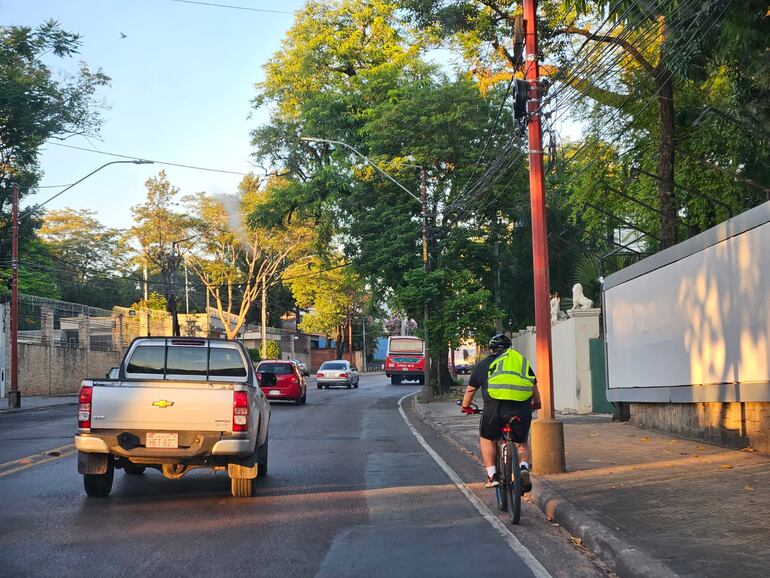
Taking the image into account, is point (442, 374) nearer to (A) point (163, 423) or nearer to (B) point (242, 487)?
(B) point (242, 487)

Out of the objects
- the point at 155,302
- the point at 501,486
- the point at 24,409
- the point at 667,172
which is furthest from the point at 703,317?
the point at 155,302

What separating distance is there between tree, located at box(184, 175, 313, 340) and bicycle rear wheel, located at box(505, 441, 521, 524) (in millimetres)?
46549

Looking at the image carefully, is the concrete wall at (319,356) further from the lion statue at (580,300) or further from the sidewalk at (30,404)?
the lion statue at (580,300)

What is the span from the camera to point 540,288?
12070mm

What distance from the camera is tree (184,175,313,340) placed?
5631 centimetres

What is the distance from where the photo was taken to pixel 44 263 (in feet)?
224

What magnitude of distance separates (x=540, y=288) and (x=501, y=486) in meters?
3.91

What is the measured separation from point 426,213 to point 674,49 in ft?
52.6

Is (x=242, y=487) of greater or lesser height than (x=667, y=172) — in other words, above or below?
below

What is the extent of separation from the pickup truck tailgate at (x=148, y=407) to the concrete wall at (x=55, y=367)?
32.2 metres

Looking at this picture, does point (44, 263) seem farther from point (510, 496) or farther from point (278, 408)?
point (510, 496)

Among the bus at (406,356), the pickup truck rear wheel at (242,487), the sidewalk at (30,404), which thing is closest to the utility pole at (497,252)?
the sidewalk at (30,404)

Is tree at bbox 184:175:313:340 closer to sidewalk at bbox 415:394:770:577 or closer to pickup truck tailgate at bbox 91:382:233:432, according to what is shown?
sidewalk at bbox 415:394:770:577

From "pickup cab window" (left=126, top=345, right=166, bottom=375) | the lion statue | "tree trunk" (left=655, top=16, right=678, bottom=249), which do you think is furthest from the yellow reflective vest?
the lion statue
